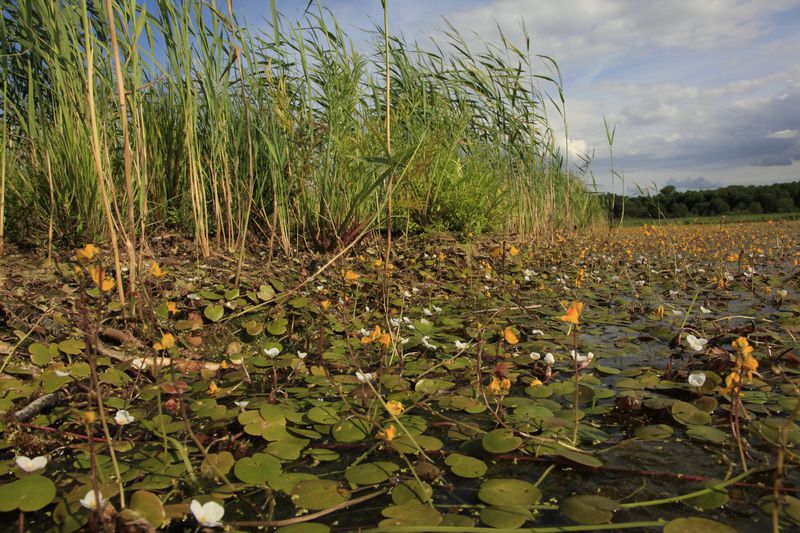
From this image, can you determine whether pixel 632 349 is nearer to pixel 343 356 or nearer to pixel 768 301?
pixel 343 356

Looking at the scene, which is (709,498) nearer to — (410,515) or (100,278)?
(410,515)

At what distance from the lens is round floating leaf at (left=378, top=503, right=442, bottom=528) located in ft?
2.92

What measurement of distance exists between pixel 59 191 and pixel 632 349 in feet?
10.2

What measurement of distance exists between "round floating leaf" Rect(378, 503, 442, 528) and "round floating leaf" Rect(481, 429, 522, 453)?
27 cm

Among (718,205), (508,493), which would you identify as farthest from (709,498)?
(718,205)

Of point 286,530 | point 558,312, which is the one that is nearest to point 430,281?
point 558,312

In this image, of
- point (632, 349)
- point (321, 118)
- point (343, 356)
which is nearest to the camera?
point (343, 356)

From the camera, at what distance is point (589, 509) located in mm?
917

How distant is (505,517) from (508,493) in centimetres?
9

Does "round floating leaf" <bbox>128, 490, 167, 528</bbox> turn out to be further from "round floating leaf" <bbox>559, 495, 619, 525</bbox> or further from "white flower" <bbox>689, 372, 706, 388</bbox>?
"white flower" <bbox>689, 372, 706, 388</bbox>

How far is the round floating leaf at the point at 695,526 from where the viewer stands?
0.85 m

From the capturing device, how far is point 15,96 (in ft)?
9.00

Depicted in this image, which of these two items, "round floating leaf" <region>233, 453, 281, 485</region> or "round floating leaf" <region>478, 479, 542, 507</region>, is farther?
"round floating leaf" <region>233, 453, 281, 485</region>

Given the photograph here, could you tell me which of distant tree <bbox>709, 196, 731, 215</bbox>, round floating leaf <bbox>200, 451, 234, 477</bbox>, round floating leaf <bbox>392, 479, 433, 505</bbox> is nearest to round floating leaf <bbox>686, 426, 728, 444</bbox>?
round floating leaf <bbox>392, 479, 433, 505</bbox>
